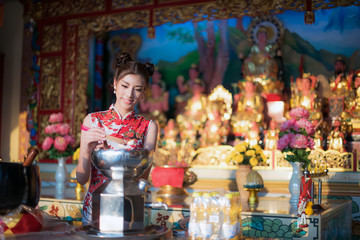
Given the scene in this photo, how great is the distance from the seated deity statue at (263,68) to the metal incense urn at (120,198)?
206 inches

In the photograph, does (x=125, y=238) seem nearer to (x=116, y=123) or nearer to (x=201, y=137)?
(x=116, y=123)

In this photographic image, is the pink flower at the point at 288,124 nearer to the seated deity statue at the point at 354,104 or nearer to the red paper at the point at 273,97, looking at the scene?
the seated deity statue at the point at 354,104

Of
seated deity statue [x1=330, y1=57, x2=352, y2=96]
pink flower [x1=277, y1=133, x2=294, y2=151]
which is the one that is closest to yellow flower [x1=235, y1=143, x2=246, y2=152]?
pink flower [x1=277, y1=133, x2=294, y2=151]

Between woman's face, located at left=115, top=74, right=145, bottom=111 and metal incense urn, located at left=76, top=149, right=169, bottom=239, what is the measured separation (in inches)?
20.8

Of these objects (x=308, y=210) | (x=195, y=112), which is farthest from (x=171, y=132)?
(x=308, y=210)

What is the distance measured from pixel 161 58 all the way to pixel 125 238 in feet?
21.2

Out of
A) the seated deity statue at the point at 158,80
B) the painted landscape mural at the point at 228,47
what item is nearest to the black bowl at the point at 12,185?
the painted landscape mural at the point at 228,47

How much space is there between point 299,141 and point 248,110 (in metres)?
2.97

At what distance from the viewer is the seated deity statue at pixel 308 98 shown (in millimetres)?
5594

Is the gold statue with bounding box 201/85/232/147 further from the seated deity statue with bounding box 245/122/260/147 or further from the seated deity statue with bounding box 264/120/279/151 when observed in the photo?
the seated deity statue with bounding box 264/120/279/151

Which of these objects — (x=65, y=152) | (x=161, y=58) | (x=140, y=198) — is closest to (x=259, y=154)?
(x=65, y=152)

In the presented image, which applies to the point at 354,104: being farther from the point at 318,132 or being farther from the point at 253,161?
the point at 253,161

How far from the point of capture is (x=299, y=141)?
3109 millimetres

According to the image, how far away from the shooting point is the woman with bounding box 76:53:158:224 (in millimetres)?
1531
